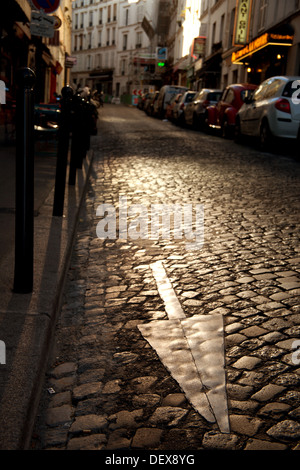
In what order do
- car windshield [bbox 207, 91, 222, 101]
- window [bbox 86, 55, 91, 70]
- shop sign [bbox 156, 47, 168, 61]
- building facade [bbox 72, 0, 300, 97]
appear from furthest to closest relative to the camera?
window [bbox 86, 55, 91, 70] < shop sign [bbox 156, 47, 168, 61] < building facade [bbox 72, 0, 300, 97] < car windshield [bbox 207, 91, 222, 101]

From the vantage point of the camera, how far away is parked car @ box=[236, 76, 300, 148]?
1221cm

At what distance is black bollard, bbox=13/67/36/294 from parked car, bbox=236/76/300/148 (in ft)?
32.0

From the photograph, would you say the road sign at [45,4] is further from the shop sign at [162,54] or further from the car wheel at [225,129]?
the shop sign at [162,54]

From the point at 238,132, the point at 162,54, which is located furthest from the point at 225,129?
the point at 162,54

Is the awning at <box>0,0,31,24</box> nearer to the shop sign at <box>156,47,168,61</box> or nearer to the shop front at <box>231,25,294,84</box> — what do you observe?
the shop front at <box>231,25,294,84</box>

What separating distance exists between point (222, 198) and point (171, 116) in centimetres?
2089

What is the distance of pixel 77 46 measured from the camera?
292 feet

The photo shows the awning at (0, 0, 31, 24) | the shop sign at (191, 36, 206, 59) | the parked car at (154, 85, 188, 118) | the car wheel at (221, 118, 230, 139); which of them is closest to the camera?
the awning at (0, 0, 31, 24)

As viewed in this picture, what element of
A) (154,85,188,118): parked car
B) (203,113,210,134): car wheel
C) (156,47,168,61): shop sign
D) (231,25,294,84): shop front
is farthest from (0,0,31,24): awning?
(156,47,168,61): shop sign

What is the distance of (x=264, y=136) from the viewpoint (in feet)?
43.4

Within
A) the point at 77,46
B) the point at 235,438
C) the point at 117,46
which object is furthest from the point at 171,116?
the point at 77,46

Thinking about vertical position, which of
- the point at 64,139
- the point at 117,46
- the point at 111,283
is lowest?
the point at 111,283

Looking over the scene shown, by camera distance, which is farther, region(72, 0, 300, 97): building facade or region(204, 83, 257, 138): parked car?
region(72, 0, 300, 97): building facade
